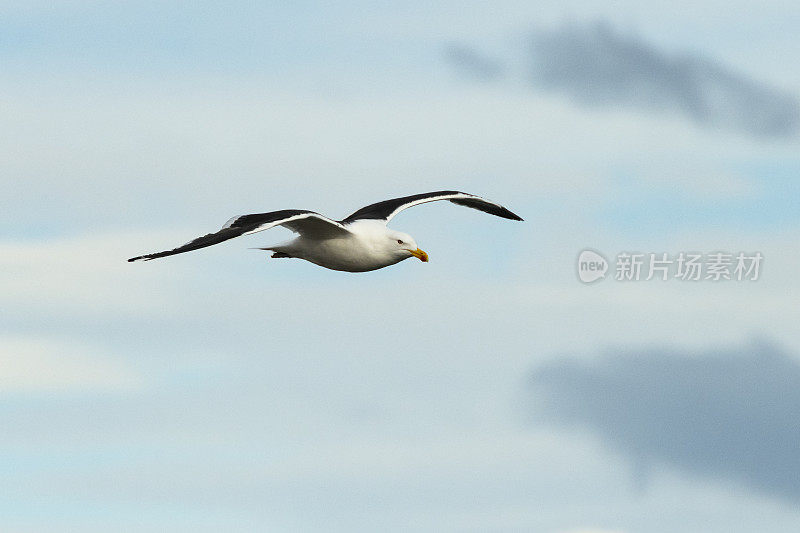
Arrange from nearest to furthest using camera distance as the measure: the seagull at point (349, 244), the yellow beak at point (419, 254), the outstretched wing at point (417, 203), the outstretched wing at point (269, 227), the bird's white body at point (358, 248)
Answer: the outstretched wing at point (269, 227)
the seagull at point (349, 244)
the bird's white body at point (358, 248)
the yellow beak at point (419, 254)
the outstretched wing at point (417, 203)

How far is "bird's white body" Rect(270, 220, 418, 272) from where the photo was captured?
89.6 ft

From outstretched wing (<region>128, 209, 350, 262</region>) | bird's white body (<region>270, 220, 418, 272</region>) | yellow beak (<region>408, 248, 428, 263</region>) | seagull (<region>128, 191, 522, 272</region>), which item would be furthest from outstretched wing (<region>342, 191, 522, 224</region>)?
yellow beak (<region>408, 248, 428, 263</region>)

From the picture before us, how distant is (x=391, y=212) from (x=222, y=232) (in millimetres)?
6282

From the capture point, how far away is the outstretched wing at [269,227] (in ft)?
76.2

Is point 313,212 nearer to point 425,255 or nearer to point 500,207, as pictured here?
point 425,255

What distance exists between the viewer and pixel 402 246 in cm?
2767

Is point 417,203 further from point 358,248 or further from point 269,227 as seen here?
point 269,227

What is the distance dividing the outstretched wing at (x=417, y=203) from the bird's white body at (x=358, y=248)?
0.90m

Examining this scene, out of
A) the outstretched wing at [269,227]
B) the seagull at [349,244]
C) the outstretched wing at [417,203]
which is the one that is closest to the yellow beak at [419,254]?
the seagull at [349,244]

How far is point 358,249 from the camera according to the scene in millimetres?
27359

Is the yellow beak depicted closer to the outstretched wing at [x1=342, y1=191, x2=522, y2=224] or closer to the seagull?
the seagull

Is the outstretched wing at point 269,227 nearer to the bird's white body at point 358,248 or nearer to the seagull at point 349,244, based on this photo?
the seagull at point 349,244

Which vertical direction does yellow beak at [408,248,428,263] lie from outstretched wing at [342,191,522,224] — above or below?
below

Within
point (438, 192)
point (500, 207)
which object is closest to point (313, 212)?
point (438, 192)
